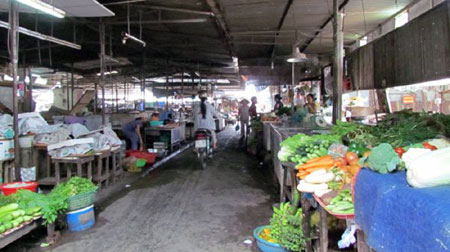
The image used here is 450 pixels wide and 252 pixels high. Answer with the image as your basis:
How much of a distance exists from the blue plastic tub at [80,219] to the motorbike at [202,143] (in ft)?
14.9

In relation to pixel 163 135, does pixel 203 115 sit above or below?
above

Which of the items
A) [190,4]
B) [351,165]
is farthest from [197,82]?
[351,165]

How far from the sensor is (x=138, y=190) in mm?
6852

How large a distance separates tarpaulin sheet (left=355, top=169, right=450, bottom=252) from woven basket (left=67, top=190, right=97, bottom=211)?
3.79m

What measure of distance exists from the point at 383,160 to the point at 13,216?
13.1ft

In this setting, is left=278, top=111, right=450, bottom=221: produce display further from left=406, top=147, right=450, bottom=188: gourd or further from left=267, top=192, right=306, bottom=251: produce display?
left=267, top=192, right=306, bottom=251: produce display

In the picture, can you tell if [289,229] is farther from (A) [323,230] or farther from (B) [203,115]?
(B) [203,115]

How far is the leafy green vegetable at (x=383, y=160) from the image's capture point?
7.90ft

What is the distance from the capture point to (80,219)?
15.3 feet

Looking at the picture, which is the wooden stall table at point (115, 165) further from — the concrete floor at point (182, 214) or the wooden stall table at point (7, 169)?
the wooden stall table at point (7, 169)

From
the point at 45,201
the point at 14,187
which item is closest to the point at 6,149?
the point at 14,187

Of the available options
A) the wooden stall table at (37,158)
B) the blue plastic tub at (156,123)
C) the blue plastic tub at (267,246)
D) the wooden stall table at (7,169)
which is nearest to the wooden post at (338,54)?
the blue plastic tub at (267,246)

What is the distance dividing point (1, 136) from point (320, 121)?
20.8 ft

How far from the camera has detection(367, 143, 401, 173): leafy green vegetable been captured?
2.41 m
